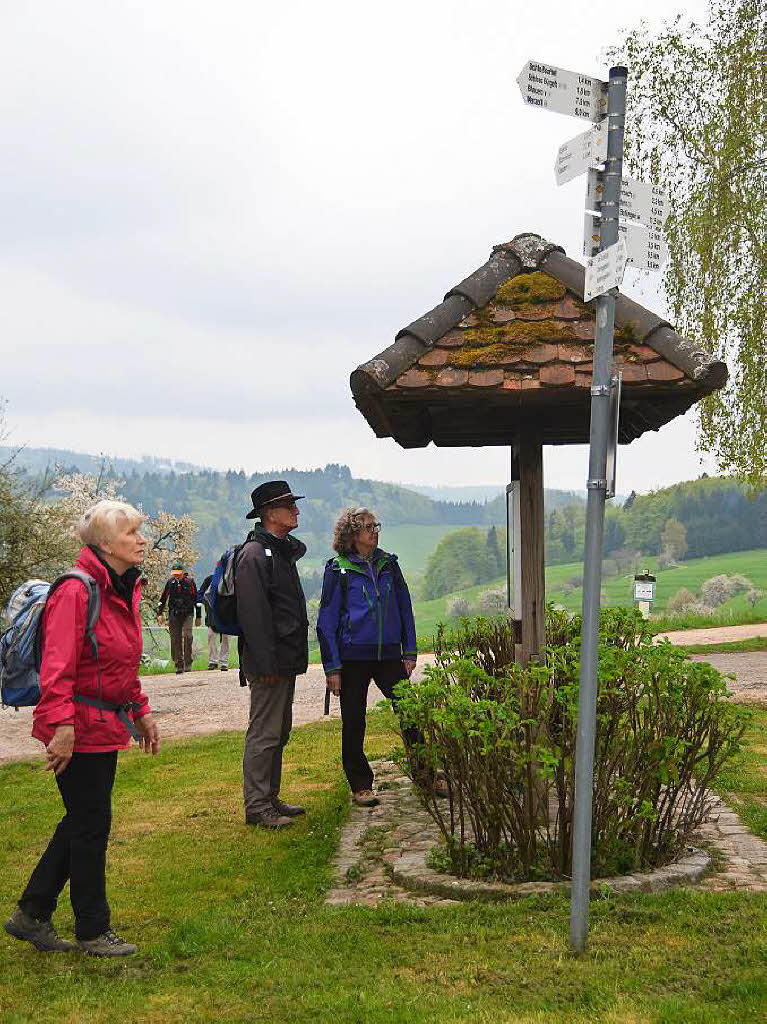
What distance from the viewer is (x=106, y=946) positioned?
16.4ft

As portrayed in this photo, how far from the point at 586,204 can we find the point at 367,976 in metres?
3.27

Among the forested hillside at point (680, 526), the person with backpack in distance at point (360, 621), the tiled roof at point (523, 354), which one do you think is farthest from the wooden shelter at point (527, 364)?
the forested hillside at point (680, 526)

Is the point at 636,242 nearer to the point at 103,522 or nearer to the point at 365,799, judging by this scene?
the point at 103,522

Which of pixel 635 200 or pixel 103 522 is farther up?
pixel 635 200

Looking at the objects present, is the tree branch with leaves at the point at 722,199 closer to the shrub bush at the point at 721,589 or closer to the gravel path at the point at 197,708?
the gravel path at the point at 197,708

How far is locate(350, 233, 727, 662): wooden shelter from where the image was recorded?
18.9 ft

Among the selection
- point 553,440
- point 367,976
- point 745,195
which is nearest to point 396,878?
point 367,976

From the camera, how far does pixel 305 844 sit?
22.6ft

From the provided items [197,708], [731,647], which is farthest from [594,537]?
[731,647]

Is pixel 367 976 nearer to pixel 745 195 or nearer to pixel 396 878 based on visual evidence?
pixel 396 878

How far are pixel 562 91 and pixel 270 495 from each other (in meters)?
3.67

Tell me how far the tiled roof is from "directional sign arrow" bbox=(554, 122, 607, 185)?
1271 millimetres

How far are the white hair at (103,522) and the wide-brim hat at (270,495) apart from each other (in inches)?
97.3

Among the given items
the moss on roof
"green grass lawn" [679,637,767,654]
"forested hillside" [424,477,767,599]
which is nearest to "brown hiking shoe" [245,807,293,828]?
the moss on roof
